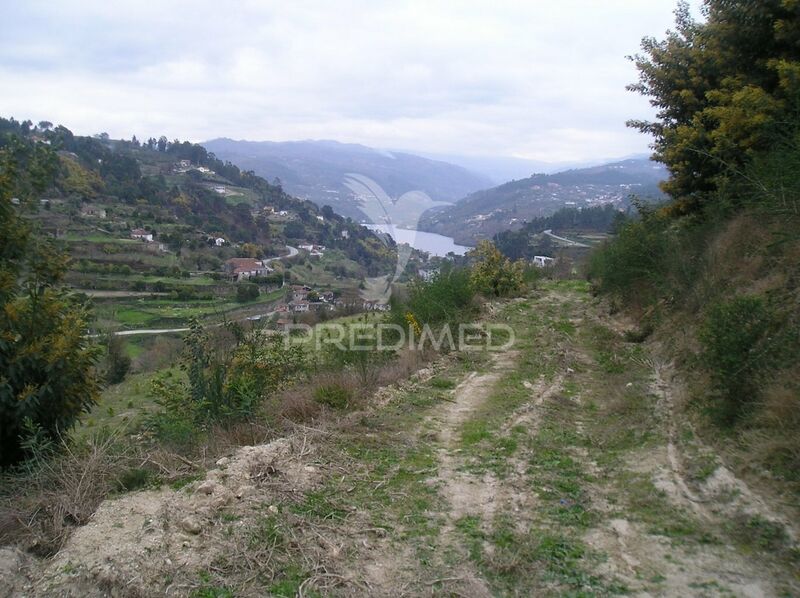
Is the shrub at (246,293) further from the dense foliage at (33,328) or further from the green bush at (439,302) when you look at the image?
the dense foliage at (33,328)

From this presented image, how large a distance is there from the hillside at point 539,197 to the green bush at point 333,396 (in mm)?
41615

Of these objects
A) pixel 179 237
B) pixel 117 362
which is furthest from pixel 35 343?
pixel 179 237

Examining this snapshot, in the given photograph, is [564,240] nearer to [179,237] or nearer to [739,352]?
[179,237]

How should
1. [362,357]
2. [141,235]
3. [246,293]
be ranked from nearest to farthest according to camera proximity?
1. [362,357]
2. [246,293]
3. [141,235]

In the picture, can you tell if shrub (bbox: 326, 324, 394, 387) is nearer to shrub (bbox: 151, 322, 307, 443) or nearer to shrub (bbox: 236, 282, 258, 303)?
shrub (bbox: 151, 322, 307, 443)

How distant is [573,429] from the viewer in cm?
584

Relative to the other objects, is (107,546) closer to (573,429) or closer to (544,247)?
(573,429)

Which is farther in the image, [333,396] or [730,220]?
[730,220]

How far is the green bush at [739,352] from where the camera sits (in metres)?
4.55

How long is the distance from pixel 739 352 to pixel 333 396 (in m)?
3.94

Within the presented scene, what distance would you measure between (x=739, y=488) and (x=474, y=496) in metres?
1.79

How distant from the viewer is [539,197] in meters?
69.0

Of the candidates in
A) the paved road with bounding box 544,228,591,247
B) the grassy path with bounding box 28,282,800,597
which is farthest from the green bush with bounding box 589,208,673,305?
the paved road with bounding box 544,228,591,247

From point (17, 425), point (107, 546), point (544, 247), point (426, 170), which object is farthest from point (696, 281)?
point (426, 170)
